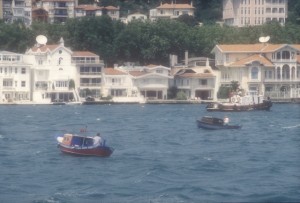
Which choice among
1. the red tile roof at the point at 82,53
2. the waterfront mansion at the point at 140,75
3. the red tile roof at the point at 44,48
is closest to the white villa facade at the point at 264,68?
the waterfront mansion at the point at 140,75

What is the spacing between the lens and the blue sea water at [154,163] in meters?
35.1

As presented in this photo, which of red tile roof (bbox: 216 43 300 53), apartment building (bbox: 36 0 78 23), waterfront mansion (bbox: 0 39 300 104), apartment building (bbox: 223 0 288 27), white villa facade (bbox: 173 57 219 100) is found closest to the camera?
waterfront mansion (bbox: 0 39 300 104)

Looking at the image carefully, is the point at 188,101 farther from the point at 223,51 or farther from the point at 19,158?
the point at 19,158

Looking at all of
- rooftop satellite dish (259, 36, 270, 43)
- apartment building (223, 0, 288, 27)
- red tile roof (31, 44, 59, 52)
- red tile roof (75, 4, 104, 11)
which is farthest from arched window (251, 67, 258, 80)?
red tile roof (75, 4, 104, 11)

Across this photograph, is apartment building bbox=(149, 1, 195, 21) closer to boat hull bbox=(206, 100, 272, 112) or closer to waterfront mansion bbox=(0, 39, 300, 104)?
waterfront mansion bbox=(0, 39, 300, 104)

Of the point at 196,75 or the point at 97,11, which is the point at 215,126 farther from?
the point at 97,11

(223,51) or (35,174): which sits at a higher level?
(223,51)

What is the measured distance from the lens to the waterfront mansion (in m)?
93.4

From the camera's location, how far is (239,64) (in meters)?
98.9

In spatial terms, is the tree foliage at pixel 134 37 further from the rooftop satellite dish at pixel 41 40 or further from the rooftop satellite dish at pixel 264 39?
the rooftop satellite dish at pixel 41 40

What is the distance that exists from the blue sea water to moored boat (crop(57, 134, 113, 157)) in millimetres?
348

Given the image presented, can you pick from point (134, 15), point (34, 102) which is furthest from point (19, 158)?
point (134, 15)

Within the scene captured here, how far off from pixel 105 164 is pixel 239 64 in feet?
188

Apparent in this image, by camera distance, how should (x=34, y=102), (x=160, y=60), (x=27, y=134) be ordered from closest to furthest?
(x=27, y=134) < (x=34, y=102) < (x=160, y=60)
